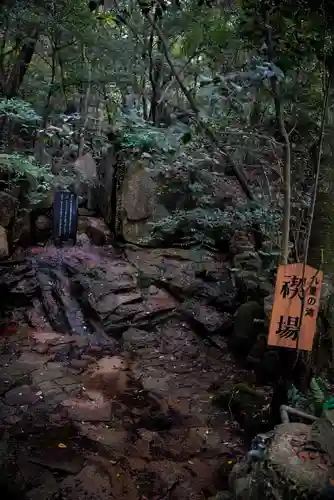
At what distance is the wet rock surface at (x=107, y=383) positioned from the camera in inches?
139

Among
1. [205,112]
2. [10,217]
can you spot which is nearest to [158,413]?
[205,112]

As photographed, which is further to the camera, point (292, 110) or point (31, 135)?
point (31, 135)

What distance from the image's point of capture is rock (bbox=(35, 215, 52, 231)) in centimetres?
890

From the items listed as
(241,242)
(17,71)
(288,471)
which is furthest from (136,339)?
(17,71)

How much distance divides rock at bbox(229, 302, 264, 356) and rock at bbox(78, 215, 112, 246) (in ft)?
12.9

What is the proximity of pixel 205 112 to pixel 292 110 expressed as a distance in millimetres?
808

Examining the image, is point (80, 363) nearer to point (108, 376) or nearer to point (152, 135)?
point (108, 376)

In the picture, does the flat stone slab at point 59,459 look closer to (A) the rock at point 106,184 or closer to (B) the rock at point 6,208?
(B) the rock at point 6,208

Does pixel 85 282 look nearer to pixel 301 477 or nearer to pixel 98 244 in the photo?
pixel 98 244

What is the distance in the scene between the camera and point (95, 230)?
30.3 feet

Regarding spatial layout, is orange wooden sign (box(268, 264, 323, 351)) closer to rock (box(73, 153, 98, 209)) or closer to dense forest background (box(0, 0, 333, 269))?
dense forest background (box(0, 0, 333, 269))

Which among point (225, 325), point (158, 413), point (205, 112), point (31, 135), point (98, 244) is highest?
point (31, 135)

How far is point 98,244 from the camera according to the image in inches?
356

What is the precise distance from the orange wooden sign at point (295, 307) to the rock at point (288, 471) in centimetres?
53
